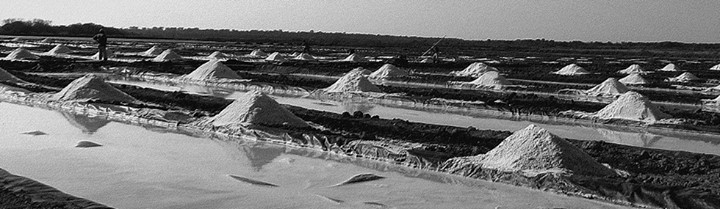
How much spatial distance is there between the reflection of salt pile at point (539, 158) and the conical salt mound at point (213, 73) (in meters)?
7.99

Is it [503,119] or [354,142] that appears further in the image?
[503,119]

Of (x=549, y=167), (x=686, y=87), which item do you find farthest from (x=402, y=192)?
(x=686, y=87)

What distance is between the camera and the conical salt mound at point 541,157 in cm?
432

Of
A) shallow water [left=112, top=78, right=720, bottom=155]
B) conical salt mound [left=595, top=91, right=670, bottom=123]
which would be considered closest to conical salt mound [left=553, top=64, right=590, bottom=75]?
shallow water [left=112, top=78, right=720, bottom=155]

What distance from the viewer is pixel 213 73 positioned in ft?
39.7

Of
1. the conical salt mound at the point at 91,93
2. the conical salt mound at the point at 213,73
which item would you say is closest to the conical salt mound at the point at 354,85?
the conical salt mound at the point at 213,73

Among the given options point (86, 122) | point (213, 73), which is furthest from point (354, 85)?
point (86, 122)

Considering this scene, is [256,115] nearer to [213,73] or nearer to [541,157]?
[541,157]

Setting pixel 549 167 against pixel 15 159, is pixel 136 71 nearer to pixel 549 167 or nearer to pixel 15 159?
pixel 15 159

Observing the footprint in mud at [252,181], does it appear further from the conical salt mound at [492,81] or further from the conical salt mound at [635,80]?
the conical salt mound at [635,80]

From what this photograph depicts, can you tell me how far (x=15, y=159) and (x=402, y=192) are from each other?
2.49 m

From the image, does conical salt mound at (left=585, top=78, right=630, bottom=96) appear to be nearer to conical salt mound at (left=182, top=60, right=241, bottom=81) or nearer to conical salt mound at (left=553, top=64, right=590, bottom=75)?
conical salt mound at (left=553, top=64, right=590, bottom=75)

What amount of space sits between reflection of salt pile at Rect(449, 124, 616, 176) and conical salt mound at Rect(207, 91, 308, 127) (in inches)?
78.1

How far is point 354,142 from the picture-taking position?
5250 mm
